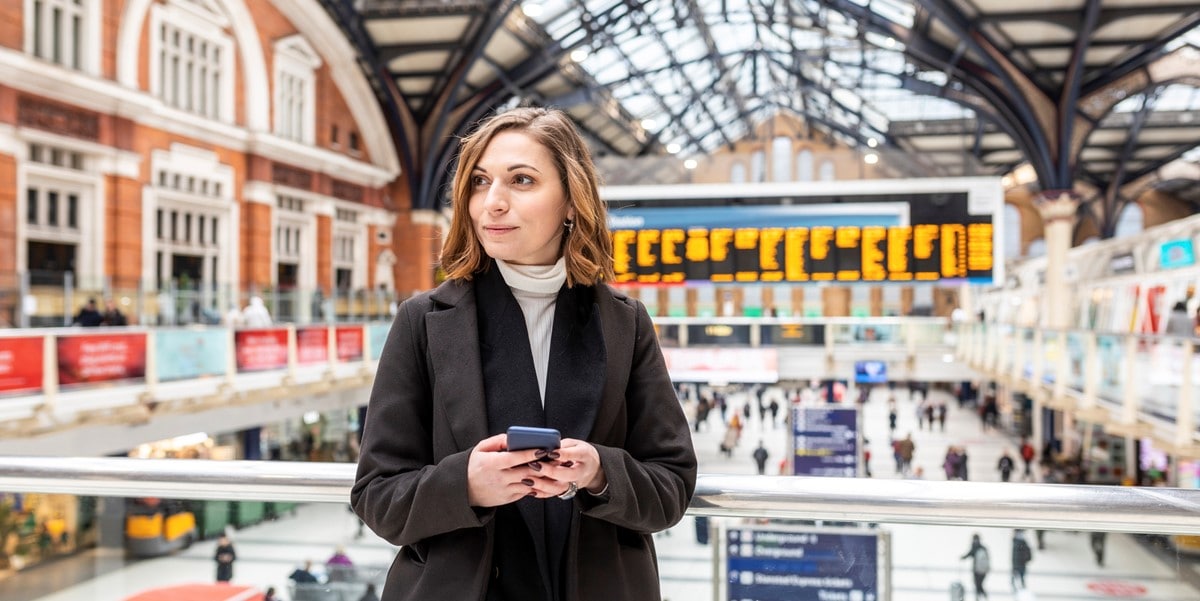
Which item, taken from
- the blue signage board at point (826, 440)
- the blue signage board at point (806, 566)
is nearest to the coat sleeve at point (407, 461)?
the blue signage board at point (806, 566)

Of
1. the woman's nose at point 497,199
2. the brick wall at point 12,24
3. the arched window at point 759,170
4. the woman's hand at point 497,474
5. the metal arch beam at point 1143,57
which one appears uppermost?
the metal arch beam at point 1143,57

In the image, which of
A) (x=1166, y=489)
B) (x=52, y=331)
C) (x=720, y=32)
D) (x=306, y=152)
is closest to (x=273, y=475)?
(x=1166, y=489)

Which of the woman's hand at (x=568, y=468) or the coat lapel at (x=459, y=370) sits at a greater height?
the coat lapel at (x=459, y=370)

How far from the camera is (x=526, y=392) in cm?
157

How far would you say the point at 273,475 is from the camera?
2.34 meters

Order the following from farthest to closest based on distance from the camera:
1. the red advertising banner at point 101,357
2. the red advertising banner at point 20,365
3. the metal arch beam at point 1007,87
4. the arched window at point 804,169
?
1. the metal arch beam at point 1007,87
2. the arched window at point 804,169
3. the red advertising banner at point 101,357
4. the red advertising banner at point 20,365

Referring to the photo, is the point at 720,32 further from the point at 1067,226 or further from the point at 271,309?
the point at 271,309

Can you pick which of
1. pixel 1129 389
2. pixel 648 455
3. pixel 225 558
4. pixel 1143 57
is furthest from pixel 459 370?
pixel 1143 57

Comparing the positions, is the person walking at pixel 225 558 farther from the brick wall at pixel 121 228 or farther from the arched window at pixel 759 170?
the brick wall at pixel 121 228

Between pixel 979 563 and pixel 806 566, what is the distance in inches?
18.3

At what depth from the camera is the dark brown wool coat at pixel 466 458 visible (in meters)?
1.47

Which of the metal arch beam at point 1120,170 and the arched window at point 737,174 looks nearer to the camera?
the arched window at point 737,174

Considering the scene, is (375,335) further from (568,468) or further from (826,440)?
(568,468)

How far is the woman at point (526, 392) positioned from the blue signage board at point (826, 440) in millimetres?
11630
